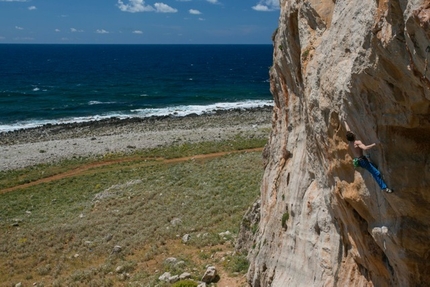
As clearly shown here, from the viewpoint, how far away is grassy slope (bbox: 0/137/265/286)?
22.2 meters

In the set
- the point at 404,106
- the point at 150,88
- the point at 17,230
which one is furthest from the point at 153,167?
the point at 150,88

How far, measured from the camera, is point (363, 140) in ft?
26.1

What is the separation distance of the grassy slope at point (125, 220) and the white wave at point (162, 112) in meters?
29.3

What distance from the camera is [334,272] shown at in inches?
414

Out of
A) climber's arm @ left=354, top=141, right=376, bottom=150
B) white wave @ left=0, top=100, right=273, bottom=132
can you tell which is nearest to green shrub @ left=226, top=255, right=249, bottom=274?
climber's arm @ left=354, top=141, right=376, bottom=150

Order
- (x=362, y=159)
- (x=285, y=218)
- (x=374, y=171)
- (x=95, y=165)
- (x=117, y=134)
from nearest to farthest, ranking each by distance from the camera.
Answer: (x=374, y=171) → (x=362, y=159) → (x=285, y=218) → (x=95, y=165) → (x=117, y=134)

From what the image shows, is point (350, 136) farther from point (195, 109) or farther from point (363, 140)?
point (195, 109)

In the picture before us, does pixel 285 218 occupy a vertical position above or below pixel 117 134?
above

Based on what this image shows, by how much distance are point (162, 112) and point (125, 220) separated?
174 feet

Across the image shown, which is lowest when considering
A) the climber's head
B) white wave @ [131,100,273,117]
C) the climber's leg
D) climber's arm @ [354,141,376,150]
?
white wave @ [131,100,273,117]

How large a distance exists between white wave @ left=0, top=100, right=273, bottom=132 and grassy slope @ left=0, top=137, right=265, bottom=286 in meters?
29.3

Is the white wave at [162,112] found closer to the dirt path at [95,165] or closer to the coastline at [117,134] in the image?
the coastline at [117,134]

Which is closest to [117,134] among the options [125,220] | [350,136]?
[125,220]

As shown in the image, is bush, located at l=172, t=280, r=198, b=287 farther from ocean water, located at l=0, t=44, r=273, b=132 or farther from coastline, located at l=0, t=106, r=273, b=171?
ocean water, located at l=0, t=44, r=273, b=132
